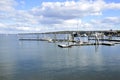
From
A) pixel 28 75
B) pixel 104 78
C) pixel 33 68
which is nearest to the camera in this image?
pixel 104 78

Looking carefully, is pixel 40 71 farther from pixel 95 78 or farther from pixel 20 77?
pixel 95 78

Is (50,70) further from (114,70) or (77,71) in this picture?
(114,70)

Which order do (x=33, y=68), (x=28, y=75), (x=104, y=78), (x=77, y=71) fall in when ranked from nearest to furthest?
(x=104, y=78) → (x=28, y=75) → (x=77, y=71) → (x=33, y=68)

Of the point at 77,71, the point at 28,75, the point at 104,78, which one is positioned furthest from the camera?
the point at 77,71

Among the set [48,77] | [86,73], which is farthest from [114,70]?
[48,77]

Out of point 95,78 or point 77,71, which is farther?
point 77,71

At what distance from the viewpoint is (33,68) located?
2099 inches

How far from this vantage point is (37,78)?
43.2 metres

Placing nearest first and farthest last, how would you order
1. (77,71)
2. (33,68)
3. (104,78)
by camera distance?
(104,78)
(77,71)
(33,68)

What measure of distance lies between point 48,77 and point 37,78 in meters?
1.93

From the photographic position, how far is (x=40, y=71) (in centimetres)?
4962

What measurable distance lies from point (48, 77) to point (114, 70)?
48.8ft

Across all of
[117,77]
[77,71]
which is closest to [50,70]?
[77,71]

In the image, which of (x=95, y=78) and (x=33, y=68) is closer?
(x=95, y=78)
